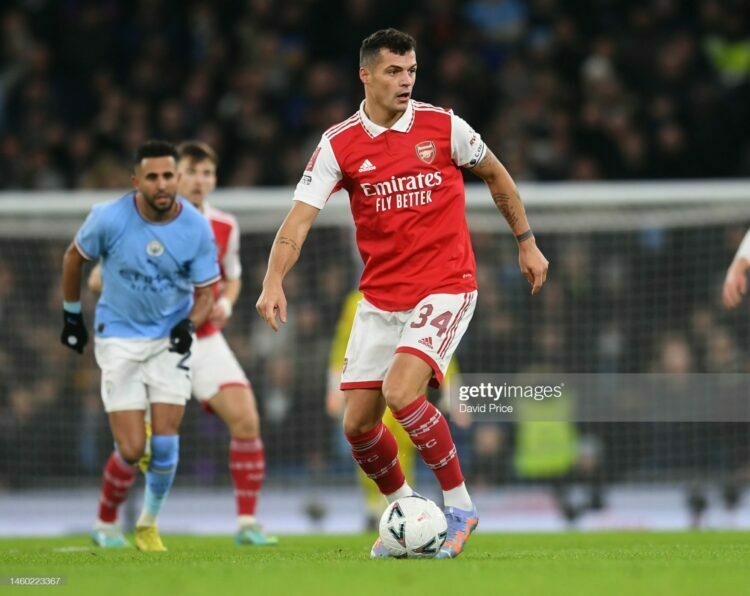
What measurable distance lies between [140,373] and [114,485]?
892 mm

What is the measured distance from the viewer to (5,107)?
1617cm

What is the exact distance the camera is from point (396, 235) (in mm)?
6785

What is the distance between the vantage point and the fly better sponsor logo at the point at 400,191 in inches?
266

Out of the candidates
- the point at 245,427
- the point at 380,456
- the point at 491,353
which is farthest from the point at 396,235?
the point at 491,353

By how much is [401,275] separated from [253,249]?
6521mm

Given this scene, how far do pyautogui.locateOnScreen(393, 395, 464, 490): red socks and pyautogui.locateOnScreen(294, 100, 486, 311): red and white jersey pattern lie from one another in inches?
21.6

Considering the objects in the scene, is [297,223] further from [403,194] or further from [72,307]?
[72,307]

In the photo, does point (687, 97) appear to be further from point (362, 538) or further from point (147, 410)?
point (147, 410)

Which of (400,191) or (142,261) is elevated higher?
(400,191)

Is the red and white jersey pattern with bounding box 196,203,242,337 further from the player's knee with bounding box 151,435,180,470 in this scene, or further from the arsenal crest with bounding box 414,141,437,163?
the arsenal crest with bounding box 414,141,437,163

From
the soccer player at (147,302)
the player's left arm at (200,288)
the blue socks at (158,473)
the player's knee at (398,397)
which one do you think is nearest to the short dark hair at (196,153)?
the soccer player at (147,302)

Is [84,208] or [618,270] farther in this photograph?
[618,270]

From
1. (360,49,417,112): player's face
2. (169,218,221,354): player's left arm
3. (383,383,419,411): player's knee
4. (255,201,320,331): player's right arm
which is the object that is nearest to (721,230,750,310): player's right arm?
(383,383,419,411): player's knee

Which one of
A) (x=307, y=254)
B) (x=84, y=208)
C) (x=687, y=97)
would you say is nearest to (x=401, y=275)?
(x=84, y=208)
